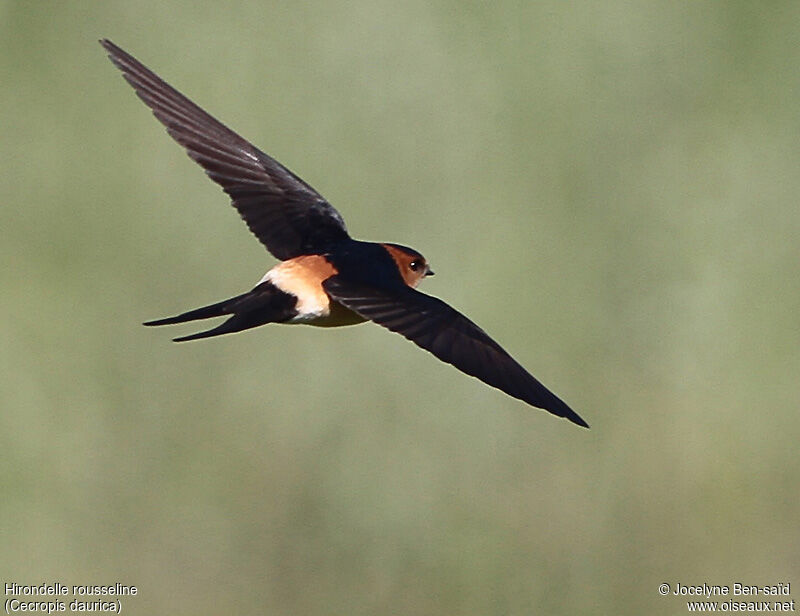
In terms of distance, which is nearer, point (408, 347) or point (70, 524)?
point (70, 524)

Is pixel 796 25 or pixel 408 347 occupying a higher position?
pixel 796 25

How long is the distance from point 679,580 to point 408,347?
1.16 meters

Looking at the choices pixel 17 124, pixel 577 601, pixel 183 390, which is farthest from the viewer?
pixel 17 124

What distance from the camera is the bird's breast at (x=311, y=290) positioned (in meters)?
3.48

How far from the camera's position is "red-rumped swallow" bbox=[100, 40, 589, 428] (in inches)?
122

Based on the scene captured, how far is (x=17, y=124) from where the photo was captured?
552cm

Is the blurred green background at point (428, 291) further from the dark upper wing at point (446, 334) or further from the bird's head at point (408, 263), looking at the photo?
the dark upper wing at point (446, 334)

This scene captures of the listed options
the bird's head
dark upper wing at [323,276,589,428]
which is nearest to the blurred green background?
the bird's head

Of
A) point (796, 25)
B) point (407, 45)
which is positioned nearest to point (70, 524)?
point (407, 45)

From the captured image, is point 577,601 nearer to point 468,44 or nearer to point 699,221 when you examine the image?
point 699,221

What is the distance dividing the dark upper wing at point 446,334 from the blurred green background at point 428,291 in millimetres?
1370

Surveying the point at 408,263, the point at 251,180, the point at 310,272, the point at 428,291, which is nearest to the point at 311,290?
the point at 310,272

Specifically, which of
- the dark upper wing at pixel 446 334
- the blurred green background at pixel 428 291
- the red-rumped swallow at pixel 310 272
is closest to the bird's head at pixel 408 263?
the red-rumped swallow at pixel 310 272

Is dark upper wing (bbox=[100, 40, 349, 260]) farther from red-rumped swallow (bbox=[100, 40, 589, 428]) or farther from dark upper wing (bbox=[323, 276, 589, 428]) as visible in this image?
dark upper wing (bbox=[323, 276, 589, 428])
